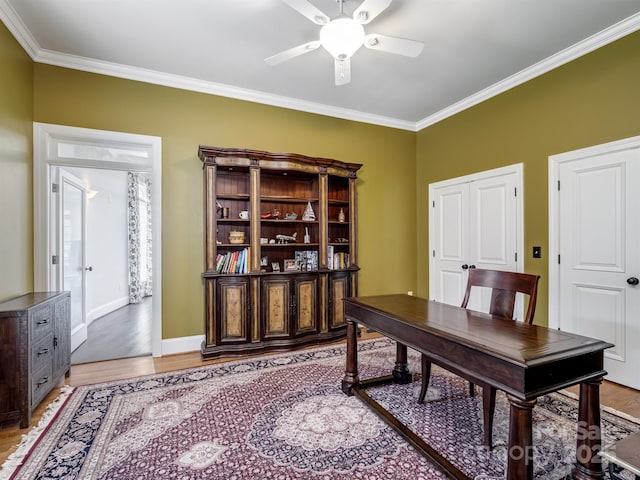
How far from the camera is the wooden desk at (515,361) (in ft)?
4.02

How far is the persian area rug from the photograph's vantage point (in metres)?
1.65

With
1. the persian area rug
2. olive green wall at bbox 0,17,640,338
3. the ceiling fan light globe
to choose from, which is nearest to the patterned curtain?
olive green wall at bbox 0,17,640,338

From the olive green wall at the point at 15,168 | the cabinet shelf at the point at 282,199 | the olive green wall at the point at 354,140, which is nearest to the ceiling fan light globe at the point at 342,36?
the cabinet shelf at the point at 282,199

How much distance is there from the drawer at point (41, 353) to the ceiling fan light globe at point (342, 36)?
2934mm

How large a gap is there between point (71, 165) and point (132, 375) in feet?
7.16

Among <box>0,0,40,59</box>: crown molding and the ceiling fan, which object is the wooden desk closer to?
the ceiling fan

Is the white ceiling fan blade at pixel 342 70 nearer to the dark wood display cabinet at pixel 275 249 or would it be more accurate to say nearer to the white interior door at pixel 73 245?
the dark wood display cabinet at pixel 275 249

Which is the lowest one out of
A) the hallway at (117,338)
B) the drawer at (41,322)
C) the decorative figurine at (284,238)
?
the hallway at (117,338)

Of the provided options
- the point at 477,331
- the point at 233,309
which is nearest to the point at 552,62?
the point at 477,331

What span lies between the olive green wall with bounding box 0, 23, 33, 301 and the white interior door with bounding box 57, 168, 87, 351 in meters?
0.42

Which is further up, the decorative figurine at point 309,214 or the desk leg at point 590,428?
the decorative figurine at point 309,214

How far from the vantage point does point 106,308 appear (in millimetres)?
5395

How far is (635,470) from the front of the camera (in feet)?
3.62

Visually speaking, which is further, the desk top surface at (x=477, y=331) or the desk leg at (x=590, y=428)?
the desk leg at (x=590, y=428)
